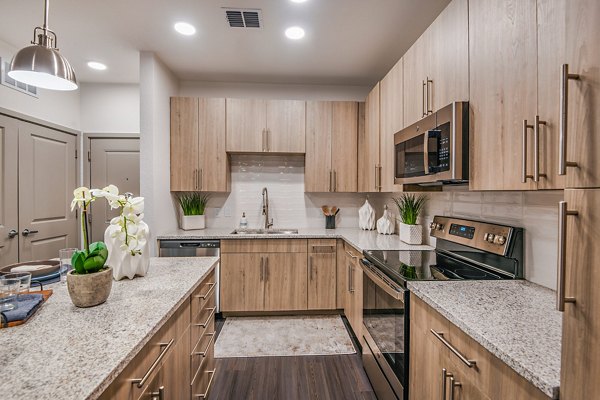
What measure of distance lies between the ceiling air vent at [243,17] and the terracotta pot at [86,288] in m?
2.03

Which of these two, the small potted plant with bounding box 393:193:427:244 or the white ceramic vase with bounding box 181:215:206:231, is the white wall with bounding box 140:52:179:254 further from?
the small potted plant with bounding box 393:193:427:244

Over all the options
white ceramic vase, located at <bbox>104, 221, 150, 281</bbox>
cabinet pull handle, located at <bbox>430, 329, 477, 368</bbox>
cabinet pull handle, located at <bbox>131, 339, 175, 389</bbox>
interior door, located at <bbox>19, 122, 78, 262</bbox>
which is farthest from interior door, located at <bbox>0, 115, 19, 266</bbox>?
cabinet pull handle, located at <bbox>430, 329, 477, 368</bbox>

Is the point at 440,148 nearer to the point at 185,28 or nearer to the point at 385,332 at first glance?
the point at 385,332

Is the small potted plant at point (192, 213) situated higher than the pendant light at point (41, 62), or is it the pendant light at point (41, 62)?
the pendant light at point (41, 62)

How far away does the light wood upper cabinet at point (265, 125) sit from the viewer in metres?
3.35

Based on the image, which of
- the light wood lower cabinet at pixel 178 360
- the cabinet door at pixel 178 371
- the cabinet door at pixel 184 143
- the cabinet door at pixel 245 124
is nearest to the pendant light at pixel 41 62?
the light wood lower cabinet at pixel 178 360

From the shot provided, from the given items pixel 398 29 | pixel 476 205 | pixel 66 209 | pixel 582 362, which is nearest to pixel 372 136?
pixel 398 29

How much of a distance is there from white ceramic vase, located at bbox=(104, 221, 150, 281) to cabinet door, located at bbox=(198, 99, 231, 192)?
1926 mm

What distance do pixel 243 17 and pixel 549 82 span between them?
210 centimetres

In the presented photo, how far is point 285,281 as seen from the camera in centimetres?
311

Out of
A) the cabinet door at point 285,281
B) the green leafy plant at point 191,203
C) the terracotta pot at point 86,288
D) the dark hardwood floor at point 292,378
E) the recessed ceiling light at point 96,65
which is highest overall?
the recessed ceiling light at point 96,65

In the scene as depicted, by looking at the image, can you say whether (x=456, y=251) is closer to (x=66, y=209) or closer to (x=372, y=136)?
(x=372, y=136)

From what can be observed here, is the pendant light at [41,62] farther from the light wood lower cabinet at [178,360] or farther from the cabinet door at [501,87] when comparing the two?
the cabinet door at [501,87]

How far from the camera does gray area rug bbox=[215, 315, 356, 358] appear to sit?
Result: 249 cm
